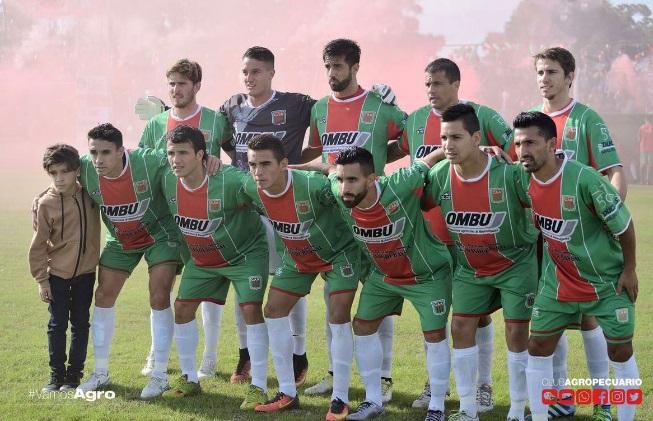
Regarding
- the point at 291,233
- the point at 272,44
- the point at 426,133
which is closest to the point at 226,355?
the point at 291,233

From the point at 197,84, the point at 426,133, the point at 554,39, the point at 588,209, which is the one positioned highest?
the point at 554,39

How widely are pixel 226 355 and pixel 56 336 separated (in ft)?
5.89

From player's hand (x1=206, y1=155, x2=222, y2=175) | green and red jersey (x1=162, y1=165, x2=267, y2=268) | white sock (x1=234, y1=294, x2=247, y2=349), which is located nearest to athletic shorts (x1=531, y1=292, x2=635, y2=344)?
green and red jersey (x1=162, y1=165, x2=267, y2=268)

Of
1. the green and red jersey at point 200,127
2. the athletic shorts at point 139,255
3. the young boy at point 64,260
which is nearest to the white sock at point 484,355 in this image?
the athletic shorts at point 139,255

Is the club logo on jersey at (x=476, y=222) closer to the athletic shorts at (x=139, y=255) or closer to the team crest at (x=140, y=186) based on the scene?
the athletic shorts at (x=139, y=255)

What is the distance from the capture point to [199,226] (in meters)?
6.57

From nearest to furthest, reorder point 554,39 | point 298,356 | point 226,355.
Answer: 1. point 298,356
2. point 226,355
3. point 554,39

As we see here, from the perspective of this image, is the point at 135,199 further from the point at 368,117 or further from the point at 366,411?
the point at 366,411

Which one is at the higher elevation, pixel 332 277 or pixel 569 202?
pixel 569 202

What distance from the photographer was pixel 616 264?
17.9 ft

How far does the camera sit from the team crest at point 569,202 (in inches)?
213

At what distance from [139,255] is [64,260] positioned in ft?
2.02

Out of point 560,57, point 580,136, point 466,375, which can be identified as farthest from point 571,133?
point 466,375

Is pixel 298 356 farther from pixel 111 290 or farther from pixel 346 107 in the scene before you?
pixel 346 107
